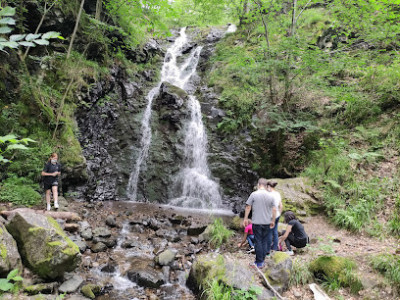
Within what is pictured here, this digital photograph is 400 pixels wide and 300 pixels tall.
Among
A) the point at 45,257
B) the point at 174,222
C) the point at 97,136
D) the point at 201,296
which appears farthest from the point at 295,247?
the point at 97,136

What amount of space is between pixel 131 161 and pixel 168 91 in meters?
4.54

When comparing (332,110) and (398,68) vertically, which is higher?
(398,68)

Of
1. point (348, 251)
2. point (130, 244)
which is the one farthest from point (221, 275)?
point (348, 251)

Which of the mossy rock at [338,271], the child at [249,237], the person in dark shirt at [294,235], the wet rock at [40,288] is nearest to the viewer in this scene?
the wet rock at [40,288]

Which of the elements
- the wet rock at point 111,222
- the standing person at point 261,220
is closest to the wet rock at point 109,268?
the wet rock at point 111,222

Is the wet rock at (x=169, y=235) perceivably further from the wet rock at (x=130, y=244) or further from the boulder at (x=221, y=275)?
the boulder at (x=221, y=275)

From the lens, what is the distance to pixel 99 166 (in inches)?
425

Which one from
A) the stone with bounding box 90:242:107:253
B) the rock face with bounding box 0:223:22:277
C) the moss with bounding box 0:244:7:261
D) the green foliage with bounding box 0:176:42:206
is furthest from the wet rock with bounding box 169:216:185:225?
the moss with bounding box 0:244:7:261

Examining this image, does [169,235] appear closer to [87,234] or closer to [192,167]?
[87,234]

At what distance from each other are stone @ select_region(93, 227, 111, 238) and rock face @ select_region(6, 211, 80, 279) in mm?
2057

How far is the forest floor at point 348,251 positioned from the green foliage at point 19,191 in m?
6.48

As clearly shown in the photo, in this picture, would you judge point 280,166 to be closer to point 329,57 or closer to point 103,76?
point 329,57

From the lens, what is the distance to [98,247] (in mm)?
5832

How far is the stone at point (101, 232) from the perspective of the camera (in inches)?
254
